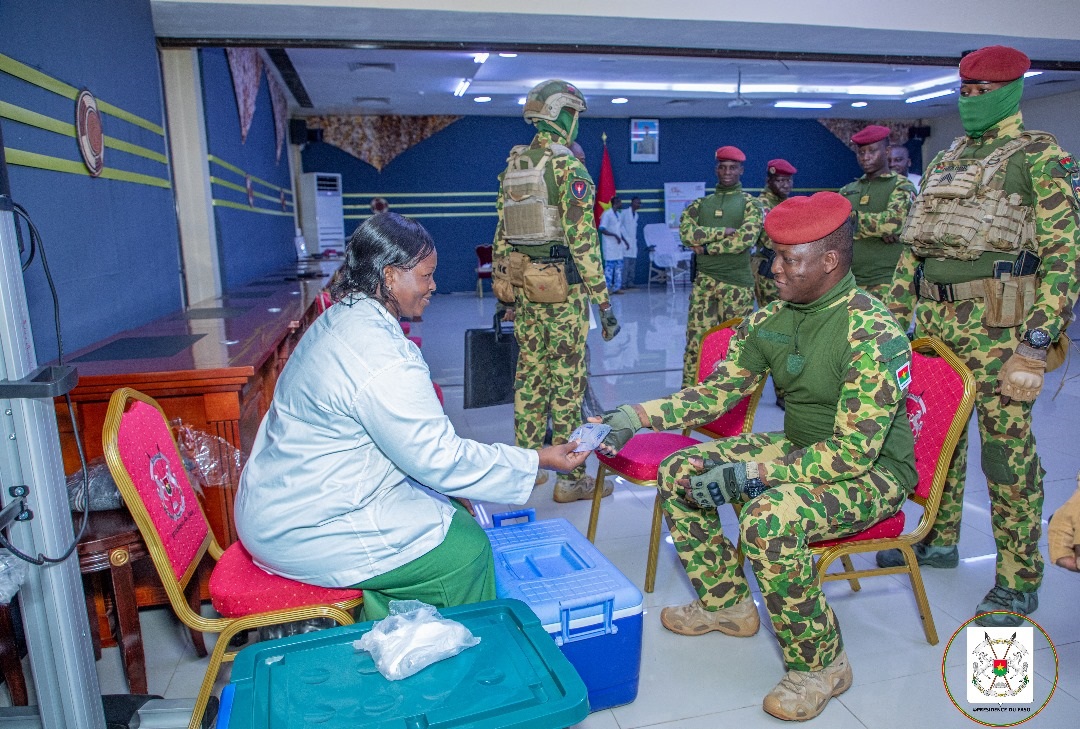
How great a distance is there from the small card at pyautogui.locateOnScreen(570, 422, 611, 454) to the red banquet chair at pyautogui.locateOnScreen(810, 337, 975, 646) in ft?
1.94

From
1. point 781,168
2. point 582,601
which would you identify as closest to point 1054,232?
point 582,601

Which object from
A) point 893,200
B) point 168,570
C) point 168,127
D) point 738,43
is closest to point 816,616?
point 168,570

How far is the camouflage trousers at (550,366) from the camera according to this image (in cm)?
335

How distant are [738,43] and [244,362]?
11.4ft

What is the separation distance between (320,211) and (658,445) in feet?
29.3

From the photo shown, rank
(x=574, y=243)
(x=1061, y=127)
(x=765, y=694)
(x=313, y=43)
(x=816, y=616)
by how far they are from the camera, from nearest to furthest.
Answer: (x=816, y=616) → (x=765, y=694) → (x=574, y=243) → (x=313, y=43) → (x=1061, y=127)

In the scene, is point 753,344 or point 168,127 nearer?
point 753,344

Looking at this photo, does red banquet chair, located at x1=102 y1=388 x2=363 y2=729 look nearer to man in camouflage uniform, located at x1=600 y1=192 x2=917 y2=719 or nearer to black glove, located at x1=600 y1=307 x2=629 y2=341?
man in camouflage uniform, located at x1=600 y1=192 x2=917 y2=719

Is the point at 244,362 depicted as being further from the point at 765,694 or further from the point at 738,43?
the point at 738,43

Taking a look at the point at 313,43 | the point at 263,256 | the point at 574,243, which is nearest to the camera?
the point at 574,243

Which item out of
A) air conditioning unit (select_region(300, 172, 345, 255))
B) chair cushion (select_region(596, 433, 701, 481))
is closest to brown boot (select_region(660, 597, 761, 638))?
chair cushion (select_region(596, 433, 701, 481))

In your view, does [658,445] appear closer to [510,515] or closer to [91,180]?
[510,515]

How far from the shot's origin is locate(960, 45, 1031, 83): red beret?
215cm

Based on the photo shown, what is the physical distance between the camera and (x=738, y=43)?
433 cm
